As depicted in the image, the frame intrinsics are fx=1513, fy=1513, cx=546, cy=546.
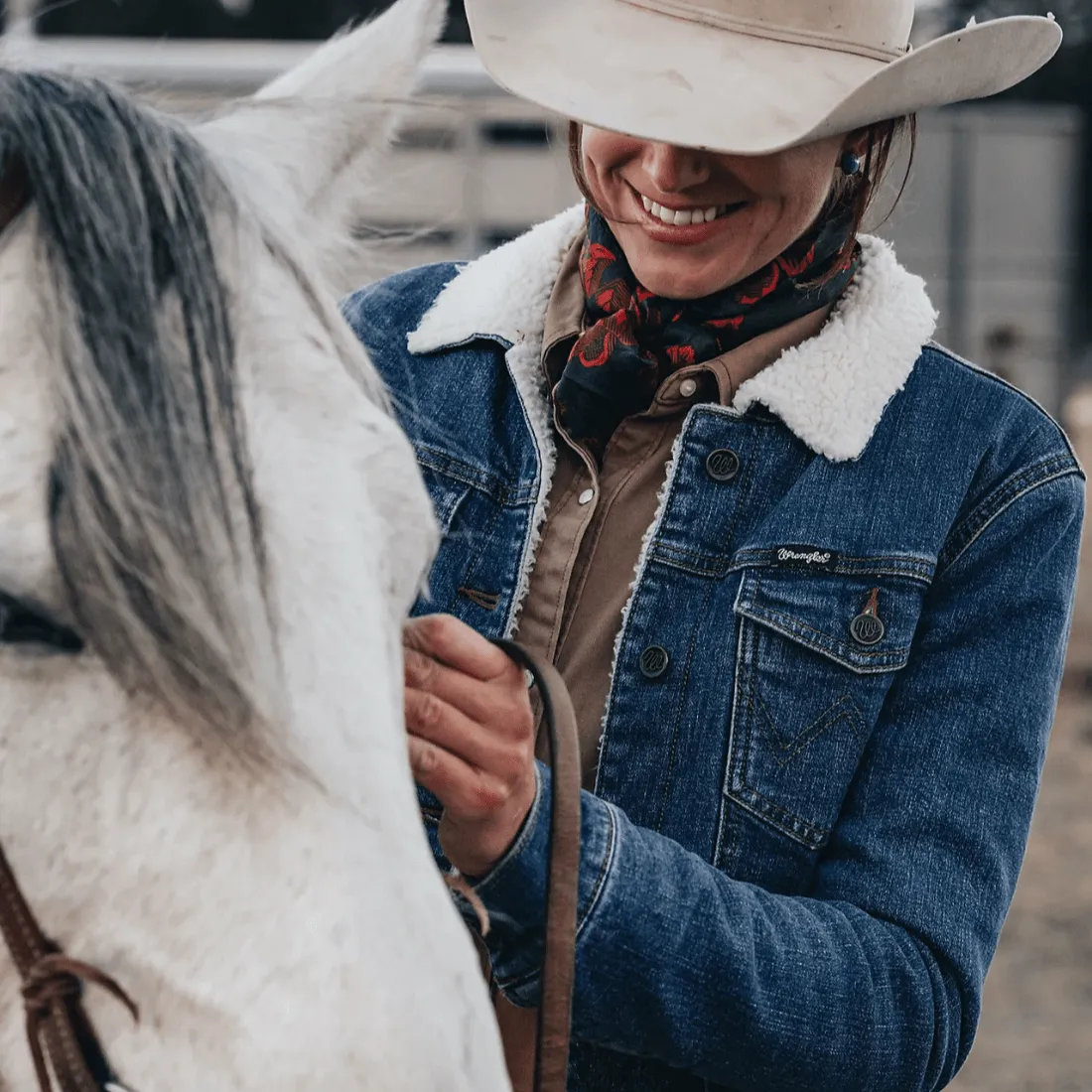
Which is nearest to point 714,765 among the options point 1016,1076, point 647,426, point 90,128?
point 647,426

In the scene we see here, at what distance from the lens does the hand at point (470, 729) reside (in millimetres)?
1143

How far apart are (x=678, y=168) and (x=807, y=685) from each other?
1.63 feet

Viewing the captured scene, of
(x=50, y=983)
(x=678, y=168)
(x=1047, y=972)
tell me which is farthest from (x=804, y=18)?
(x=1047, y=972)

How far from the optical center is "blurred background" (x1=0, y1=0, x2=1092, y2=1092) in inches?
76.6

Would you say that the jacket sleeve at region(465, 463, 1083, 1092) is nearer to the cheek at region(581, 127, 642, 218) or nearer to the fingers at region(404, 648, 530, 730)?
the fingers at region(404, 648, 530, 730)

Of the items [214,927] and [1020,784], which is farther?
[1020,784]

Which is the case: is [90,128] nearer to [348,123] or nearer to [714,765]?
[348,123]

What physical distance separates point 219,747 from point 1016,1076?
134 inches

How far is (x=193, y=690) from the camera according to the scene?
0.92m

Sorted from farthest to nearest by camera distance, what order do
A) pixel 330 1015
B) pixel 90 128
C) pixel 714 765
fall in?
1. pixel 714 765
2. pixel 90 128
3. pixel 330 1015

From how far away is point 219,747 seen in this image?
917 millimetres

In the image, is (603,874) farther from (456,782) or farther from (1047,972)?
(1047,972)

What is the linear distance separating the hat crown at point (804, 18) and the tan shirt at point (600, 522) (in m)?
0.27

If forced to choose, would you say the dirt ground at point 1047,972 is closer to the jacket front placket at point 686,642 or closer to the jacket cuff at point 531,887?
the jacket front placket at point 686,642
